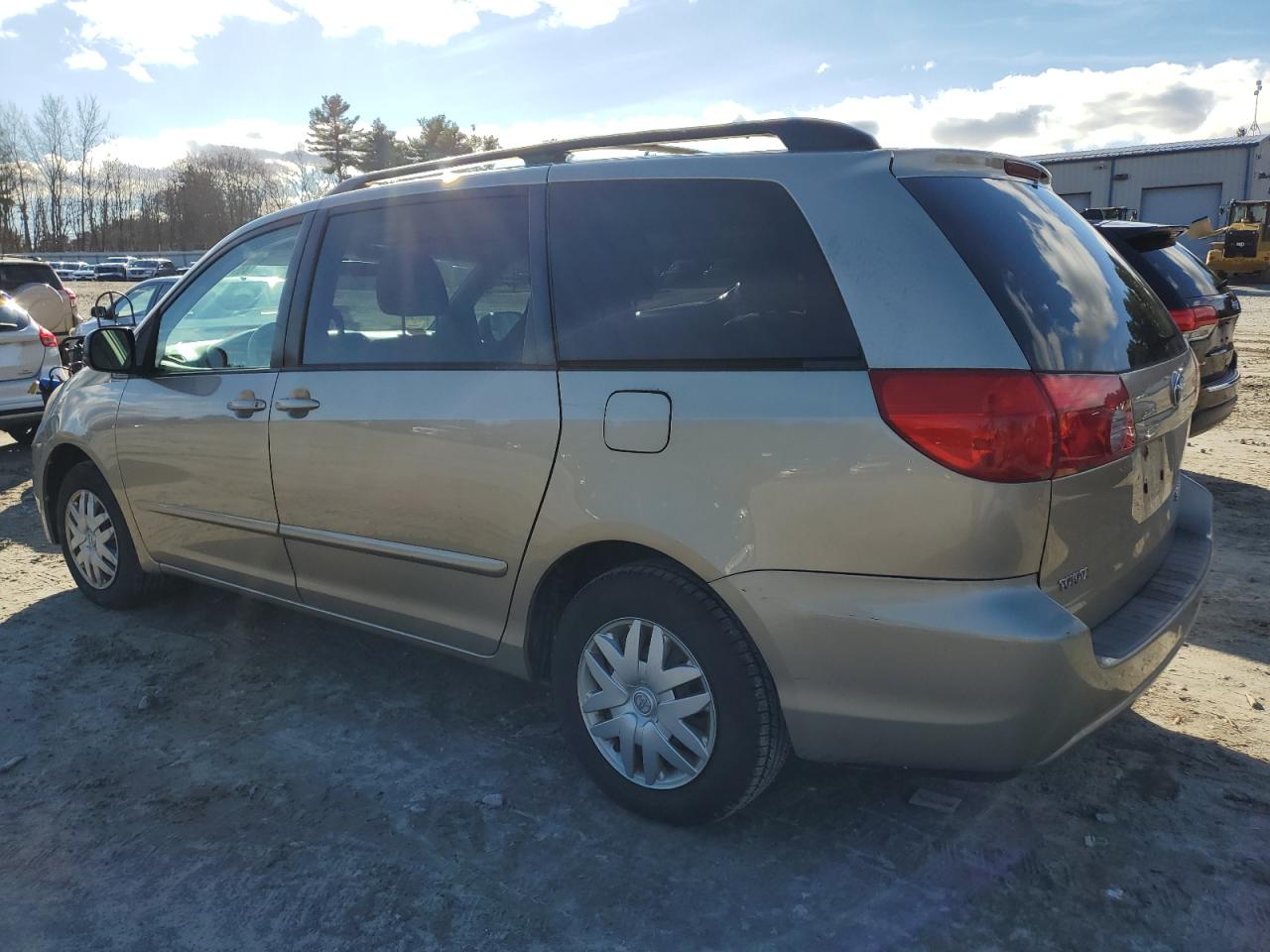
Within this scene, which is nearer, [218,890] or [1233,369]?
[218,890]

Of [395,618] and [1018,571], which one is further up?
[1018,571]

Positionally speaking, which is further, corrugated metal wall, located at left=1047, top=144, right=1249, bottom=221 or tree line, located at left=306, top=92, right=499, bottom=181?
tree line, located at left=306, top=92, right=499, bottom=181

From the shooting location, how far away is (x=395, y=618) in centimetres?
343

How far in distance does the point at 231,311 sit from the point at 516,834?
2.44m

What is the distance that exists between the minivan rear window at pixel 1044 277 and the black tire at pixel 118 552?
150 inches

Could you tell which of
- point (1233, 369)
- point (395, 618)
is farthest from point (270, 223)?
point (1233, 369)

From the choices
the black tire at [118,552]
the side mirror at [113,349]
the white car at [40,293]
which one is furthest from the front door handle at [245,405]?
the white car at [40,293]

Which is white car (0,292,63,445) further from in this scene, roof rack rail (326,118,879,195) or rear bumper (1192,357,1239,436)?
rear bumper (1192,357,1239,436)

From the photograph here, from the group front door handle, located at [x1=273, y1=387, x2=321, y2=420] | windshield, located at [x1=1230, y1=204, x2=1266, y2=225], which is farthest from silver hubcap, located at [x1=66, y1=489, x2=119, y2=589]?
windshield, located at [x1=1230, y1=204, x2=1266, y2=225]

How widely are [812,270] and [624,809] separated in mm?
1647

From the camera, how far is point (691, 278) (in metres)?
2.66

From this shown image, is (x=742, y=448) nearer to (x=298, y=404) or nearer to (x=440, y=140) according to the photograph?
(x=298, y=404)

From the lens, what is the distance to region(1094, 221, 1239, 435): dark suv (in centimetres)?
609

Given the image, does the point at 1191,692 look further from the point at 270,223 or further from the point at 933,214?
A: the point at 270,223
